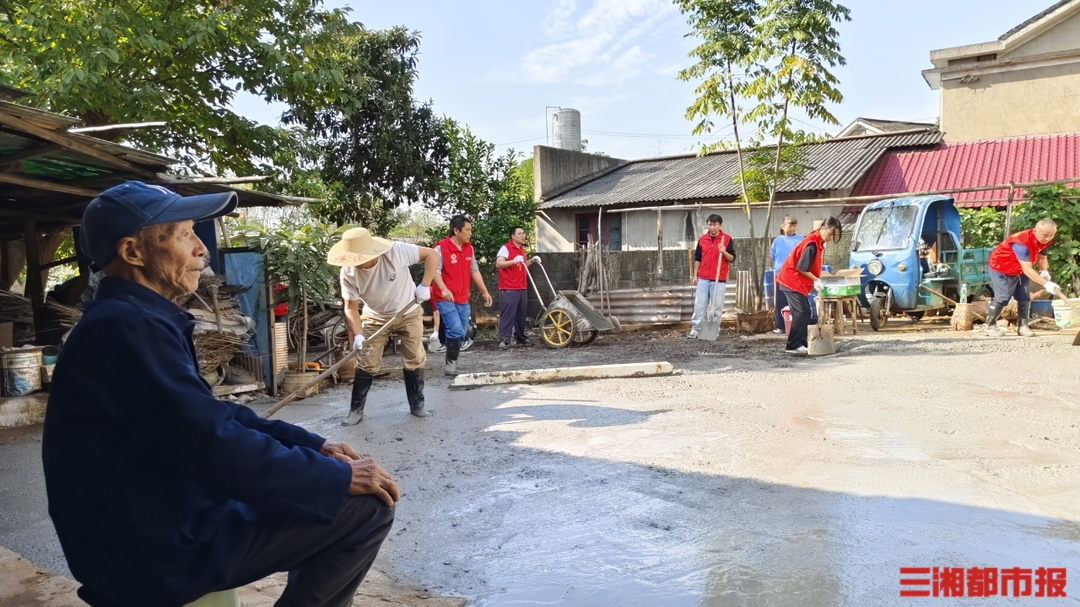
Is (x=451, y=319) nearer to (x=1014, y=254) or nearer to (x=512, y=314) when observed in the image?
(x=512, y=314)

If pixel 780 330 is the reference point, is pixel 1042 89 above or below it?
above

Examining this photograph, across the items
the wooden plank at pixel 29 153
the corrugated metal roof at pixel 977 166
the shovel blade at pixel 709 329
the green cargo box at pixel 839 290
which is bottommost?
the shovel blade at pixel 709 329

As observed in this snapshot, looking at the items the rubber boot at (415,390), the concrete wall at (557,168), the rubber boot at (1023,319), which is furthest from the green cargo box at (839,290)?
the concrete wall at (557,168)

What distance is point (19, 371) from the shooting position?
7457 mm

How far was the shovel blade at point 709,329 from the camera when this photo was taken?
11977mm

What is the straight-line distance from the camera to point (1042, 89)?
19828 millimetres

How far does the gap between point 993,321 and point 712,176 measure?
39.3ft

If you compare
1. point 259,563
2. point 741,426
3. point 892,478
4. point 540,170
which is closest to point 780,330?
point 741,426

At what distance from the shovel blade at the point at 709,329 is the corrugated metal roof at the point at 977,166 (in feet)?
27.9

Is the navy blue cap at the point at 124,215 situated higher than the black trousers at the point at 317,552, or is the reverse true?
the navy blue cap at the point at 124,215

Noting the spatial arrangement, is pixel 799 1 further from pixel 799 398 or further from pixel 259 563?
pixel 259 563

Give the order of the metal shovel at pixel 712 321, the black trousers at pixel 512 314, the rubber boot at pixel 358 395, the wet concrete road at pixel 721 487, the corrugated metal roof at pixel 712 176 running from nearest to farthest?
the wet concrete road at pixel 721 487 → the rubber boot at pixel 358 395 → the metal shovel at pixel 712 321 → the black trousers at pixel 512 314 → the corrugated metal roof at pixel 712 176

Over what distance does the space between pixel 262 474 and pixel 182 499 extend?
21 cm

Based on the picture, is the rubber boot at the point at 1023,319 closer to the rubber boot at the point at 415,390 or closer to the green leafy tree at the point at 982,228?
the green leafy tree at the point at 982,228
